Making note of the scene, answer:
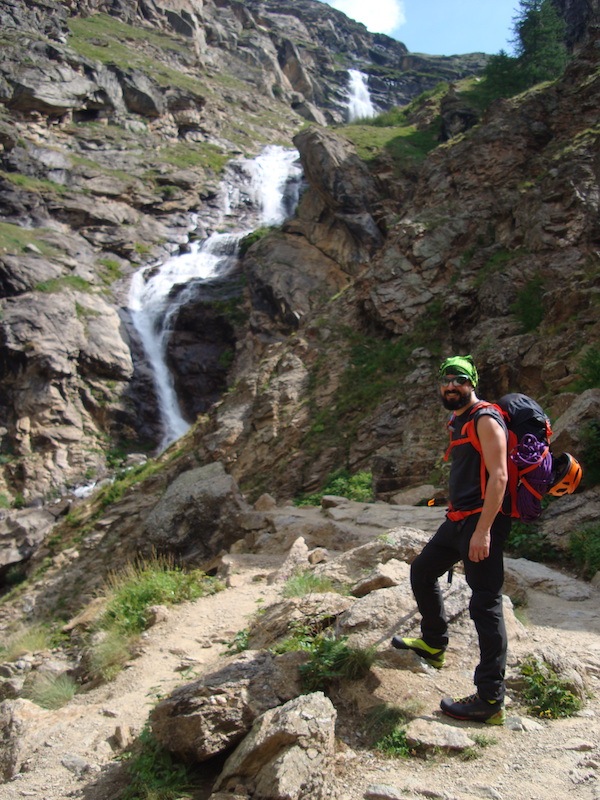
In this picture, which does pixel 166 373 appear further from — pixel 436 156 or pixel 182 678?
pixel 182 678

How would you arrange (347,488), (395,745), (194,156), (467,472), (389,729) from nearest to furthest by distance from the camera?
(395,745)
(389,729)
(467,472)
(347,488)
(194,156)

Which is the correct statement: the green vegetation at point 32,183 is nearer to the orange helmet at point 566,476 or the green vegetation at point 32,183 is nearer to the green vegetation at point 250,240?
the green vegetation at point 250,240

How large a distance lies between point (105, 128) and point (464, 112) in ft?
79.4

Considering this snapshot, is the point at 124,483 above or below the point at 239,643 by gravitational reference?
below

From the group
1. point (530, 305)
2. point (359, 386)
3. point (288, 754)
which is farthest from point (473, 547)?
point (359, 386)

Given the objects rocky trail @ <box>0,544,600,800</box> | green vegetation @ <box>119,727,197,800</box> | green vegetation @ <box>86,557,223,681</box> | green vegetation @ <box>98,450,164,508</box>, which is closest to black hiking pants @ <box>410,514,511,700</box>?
rocky trail @ <box>0,544,600,800</box>

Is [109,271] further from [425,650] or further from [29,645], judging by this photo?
[425,650]

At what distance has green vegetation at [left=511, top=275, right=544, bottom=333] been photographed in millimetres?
11820

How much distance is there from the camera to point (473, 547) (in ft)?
10.5

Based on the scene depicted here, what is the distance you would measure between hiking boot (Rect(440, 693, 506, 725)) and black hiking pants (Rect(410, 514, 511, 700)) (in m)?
0.04

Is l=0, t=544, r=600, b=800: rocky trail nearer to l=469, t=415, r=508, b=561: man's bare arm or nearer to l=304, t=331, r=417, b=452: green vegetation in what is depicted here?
l=469, t=415, r=508, b=561: man's bare arm

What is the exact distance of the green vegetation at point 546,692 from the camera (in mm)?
3264

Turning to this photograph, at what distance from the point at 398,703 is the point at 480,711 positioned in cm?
45

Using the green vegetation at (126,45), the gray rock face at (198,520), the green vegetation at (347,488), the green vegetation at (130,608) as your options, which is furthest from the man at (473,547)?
the green vegetation at (126,45)
